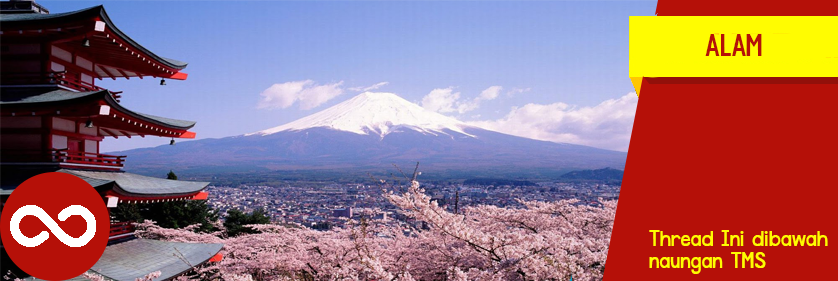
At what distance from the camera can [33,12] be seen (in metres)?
7.92

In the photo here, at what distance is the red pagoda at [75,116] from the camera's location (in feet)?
22.5

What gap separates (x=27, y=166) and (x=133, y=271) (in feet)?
6.27

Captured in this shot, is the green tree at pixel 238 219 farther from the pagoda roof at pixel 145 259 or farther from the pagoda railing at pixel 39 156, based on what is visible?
the pagoda railing at pixel 39 156

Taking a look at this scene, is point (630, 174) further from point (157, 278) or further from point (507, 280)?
point (157, 278)

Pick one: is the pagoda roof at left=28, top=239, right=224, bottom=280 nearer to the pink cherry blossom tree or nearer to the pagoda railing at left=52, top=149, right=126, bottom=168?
the pink cherry blossom tree

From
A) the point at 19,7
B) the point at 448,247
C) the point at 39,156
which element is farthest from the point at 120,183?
the point at 448,247

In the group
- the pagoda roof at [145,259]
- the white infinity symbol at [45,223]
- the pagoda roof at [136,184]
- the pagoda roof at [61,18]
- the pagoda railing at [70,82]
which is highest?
the pagoda roof at [61,18]

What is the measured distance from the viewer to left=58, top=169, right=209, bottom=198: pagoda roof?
681 cm

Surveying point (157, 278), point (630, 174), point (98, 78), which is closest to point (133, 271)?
point (157, 278)

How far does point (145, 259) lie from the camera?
7.89 m

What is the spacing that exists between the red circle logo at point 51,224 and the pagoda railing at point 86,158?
31 cm

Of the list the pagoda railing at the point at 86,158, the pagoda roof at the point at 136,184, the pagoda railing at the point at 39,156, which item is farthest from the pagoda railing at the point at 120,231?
the pagoda railing at the point at 39,156

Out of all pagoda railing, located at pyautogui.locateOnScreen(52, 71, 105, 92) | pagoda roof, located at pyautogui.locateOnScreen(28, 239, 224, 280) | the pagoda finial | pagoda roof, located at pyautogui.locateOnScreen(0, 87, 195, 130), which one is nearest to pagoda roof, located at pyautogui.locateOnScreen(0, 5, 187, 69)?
the pagoda finial

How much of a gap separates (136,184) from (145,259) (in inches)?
43.2
